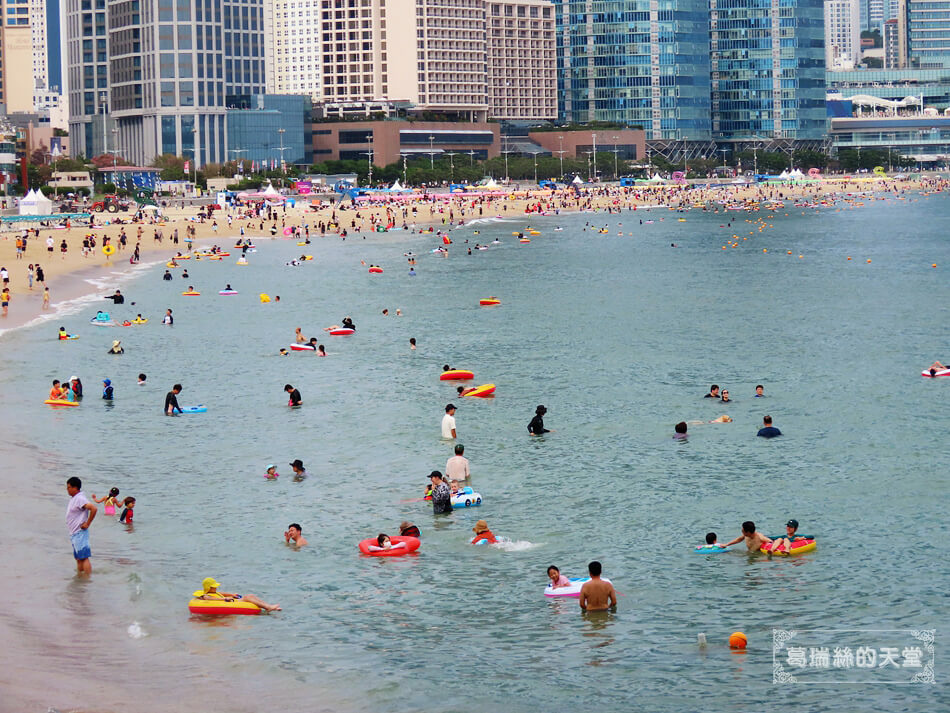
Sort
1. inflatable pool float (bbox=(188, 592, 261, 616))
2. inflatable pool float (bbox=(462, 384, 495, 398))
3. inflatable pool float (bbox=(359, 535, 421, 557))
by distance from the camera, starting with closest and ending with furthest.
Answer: inflatable pool float (bbox=(188, 592, 261, 616)) → inflatable pool float (bbox=(359, 535, 421, 557)) → inflatable pool float (bbox=(462, 384, 495, 398))

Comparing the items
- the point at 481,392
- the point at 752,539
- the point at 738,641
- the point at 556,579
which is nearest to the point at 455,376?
the point at 481,392

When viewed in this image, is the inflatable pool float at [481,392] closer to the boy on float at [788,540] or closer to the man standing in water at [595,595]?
the boy on float at [788,540]

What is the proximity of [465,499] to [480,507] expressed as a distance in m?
0.43

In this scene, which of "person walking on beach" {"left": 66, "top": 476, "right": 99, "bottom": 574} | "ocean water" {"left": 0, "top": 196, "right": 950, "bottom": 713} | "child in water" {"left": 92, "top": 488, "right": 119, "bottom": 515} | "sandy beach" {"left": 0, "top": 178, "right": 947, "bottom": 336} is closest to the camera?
"ocean water" {"left": 0, "top": 196, "right": 950, "bottom": 713}

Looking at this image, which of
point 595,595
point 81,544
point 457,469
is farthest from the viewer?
point 457,469

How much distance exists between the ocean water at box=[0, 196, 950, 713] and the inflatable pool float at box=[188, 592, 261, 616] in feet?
1.13

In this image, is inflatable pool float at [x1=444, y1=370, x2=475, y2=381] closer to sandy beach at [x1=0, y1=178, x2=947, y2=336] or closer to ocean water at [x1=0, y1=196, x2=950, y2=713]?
ocean water at [x1=0, y1=196, x2=950, y2=713]

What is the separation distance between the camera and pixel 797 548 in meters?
30.8

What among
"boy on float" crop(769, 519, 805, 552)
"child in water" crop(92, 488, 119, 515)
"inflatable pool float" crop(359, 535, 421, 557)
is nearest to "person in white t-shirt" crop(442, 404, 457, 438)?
"inflatable pool float" crop(359, 535, 421, 557)

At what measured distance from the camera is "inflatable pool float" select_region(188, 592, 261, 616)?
1045 inches

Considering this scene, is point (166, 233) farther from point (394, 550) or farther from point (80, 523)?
point (80, 523)

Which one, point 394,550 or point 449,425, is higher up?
point 449,425

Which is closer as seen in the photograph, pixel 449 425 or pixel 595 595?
pixel 595 595

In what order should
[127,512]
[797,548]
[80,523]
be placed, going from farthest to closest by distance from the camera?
[127,512] → [797,548] → [80,523]
